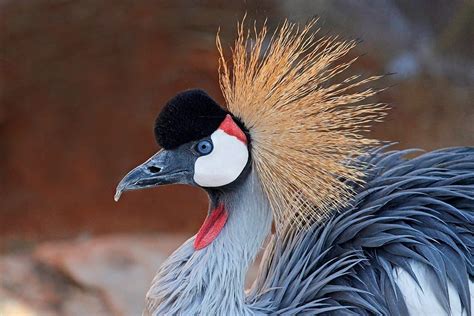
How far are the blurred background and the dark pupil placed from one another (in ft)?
2.93

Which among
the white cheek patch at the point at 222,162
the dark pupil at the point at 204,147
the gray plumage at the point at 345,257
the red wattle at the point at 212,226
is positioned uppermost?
the dark pupil at the point at 204,147

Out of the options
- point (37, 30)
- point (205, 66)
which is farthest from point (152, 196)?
point (37, 30)

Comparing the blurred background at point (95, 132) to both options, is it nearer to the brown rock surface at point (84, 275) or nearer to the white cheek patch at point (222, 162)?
the brown rock surface at point (84, 275)

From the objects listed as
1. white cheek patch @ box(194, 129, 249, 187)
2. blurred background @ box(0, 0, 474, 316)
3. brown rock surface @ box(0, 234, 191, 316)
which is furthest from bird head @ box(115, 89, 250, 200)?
brown rock surface @ box(0, 234, 191, 316)

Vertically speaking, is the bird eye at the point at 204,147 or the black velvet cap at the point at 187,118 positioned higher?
the black velvet cap at the point at 187,118

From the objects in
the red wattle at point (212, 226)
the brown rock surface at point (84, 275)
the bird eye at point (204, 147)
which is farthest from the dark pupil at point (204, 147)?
the brown rock surface at point (84, 275)

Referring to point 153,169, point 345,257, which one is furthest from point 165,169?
point 345,257

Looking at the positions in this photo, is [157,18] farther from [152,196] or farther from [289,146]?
[289,146]

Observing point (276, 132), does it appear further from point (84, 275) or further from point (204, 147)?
point (84, 275)

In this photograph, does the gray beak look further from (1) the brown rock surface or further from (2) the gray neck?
(1) the brown rock surface

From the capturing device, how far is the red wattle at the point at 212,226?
1.18 meters

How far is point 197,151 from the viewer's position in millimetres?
1121

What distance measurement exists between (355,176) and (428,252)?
0.54 ft

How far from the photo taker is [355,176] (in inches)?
47.3
